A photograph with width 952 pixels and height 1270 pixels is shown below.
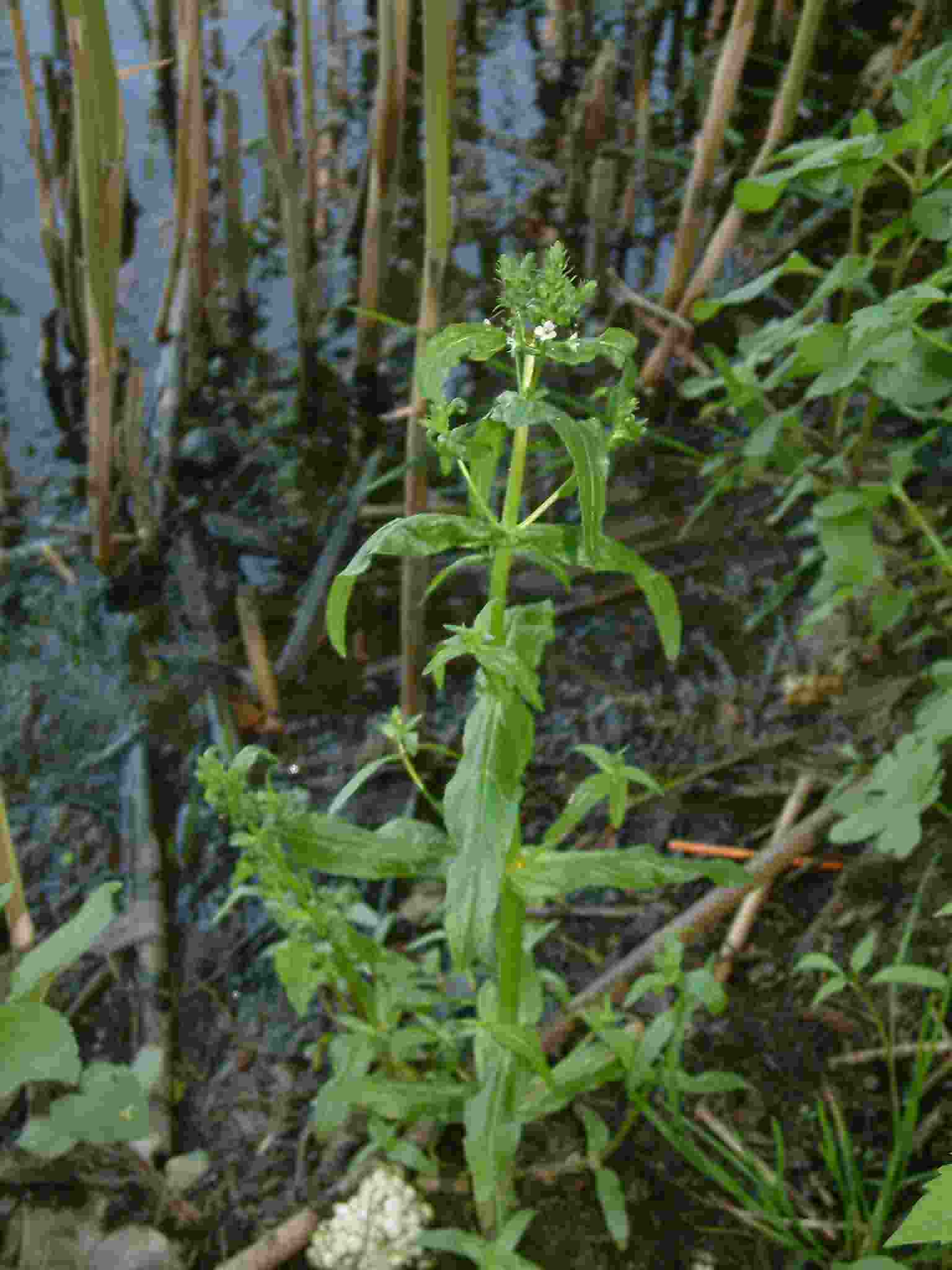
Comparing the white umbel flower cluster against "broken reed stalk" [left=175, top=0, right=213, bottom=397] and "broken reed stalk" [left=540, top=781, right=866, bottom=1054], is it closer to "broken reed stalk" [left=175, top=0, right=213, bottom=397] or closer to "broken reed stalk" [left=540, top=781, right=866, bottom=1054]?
"broken reed stalk" [left=540, top=781, right=866, bottom=1054]

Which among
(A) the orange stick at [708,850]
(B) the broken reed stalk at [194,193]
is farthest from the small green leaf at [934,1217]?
(B) the broken reed stalk at [194,193]

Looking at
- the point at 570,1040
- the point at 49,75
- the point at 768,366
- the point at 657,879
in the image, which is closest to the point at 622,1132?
the point at 570,1040

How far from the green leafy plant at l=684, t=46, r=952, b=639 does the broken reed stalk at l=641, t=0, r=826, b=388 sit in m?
0.26

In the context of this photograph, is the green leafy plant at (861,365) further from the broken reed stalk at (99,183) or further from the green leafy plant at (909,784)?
the broken reed stalk at (99,183)

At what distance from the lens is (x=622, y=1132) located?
5.61ft

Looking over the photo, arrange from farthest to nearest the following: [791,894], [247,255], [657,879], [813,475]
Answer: [247,255], [813,475], [791,894], [657,879]

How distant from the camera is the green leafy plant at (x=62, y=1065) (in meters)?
1.22

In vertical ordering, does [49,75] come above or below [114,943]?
above

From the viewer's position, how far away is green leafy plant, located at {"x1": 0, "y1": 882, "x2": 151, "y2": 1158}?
1.22 metres

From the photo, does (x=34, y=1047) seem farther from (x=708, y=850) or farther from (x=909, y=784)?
(x=708, y=850)

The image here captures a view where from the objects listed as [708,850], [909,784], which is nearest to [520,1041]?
[909,784]

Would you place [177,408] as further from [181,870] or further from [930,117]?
[930,117]

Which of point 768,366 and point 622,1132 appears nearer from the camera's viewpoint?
point 622,1132

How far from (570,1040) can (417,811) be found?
61 cm
